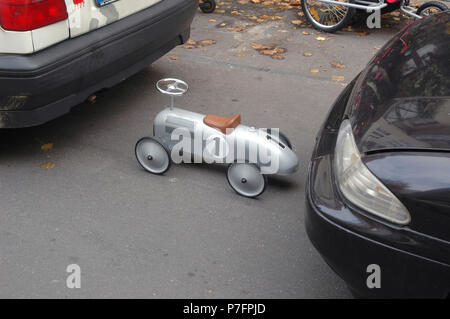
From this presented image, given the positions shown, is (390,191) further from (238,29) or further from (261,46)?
(238,29)

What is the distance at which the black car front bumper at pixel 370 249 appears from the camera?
2252 millimetres

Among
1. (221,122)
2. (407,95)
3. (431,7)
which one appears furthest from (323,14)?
(407,95)

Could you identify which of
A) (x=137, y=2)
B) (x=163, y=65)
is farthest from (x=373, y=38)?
(x=137, y=2)

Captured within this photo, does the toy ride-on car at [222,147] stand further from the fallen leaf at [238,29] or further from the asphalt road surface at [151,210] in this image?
the fallen leaf at [238,29]

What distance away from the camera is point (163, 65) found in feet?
19.1

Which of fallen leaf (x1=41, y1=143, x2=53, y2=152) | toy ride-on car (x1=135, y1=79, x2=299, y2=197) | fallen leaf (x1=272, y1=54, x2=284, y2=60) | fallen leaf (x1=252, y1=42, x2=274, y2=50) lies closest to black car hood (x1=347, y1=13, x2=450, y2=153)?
toy ride-on car (x1=135, y1=79, x2=299, y2=197)

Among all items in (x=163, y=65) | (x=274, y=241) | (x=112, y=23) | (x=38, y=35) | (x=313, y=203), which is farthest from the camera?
(x=163, y=65)

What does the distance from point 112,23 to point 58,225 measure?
1487 millimetres

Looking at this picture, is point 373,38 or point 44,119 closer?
point 44,119

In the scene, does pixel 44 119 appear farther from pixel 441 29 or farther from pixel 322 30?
pixel 322 30

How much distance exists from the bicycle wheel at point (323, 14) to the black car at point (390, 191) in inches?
159

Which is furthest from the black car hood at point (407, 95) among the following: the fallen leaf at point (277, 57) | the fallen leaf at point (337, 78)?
the fallen leaf at point (277, 57)

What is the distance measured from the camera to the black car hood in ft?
7.73

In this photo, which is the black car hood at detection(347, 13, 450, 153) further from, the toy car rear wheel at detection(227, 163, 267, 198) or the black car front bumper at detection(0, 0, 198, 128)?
the black car front bumper at detection(0, 0, 198, 128)
